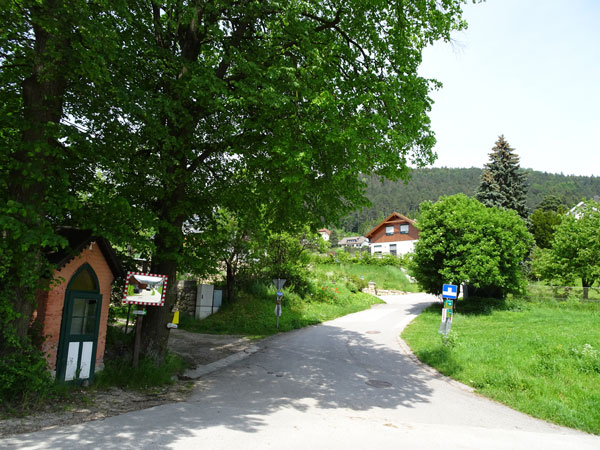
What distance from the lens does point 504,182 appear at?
37844 millimetres

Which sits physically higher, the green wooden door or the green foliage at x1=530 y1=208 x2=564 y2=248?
the green foliage at x1=530 y1=208 x2=564 y2=248

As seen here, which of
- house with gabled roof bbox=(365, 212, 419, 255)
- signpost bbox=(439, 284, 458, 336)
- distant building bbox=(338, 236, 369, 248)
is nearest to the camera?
signpost bbox=(439, 284, 458, 336)

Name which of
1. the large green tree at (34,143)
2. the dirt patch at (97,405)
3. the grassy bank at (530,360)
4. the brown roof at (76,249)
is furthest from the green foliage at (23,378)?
the grassy bank at (530,360)

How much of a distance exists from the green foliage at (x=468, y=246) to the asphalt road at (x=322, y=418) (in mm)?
11024

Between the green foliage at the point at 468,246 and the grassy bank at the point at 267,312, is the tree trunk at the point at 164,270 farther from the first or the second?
the green foliage at the point at 468,246

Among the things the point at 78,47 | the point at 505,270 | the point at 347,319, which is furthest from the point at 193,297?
the point at 505,270

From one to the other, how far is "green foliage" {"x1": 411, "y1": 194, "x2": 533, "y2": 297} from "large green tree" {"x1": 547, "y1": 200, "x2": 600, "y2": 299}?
650 centimetres

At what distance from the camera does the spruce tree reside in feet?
120

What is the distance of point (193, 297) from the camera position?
A: 20.8 metres

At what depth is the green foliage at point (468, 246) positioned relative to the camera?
21047 millimetres

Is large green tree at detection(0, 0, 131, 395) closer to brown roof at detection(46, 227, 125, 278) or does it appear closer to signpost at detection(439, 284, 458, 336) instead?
brown roof at detection(46, 227, 125, 278)

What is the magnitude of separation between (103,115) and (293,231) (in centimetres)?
626

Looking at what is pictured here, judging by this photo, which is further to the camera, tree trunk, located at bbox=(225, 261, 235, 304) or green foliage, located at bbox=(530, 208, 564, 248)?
green foliage, located at bbox=(530, 208, 564, 248)

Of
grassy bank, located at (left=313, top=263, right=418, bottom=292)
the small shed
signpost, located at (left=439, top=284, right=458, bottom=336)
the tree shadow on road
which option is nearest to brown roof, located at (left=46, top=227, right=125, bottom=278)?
the small shed
